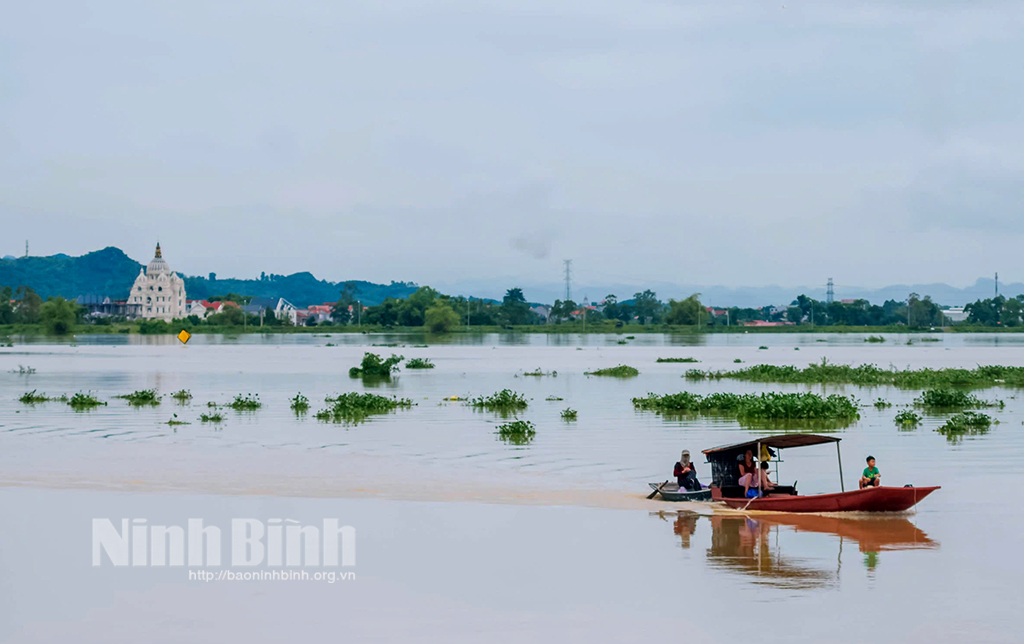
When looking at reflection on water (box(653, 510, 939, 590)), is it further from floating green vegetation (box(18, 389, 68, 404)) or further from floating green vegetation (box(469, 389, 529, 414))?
floating green vegetation (box(18, 389, 68, 404))

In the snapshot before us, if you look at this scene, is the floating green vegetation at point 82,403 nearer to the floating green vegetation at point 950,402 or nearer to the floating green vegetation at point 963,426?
the floating green vegetation at point 963,426

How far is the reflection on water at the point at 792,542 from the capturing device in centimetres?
1659

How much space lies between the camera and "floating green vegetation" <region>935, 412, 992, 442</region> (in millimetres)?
34625

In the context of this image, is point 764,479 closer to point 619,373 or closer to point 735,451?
point 735,451

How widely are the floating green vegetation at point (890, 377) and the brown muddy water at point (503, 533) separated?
17.7 m

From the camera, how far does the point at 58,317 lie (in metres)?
175

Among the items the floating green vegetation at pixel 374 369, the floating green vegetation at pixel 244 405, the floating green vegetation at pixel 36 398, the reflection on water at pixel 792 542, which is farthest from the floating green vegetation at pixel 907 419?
the floating green vegetation at pixel 36 398

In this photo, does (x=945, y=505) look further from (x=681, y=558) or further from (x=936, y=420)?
(x=936, y=420)

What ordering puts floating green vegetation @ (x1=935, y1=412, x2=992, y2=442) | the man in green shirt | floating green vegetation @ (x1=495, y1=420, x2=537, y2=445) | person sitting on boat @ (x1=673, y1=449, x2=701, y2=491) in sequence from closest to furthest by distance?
the man in green shirt, person sitting on boat @ (x1=673, y1=449, x2=701, y2=491), floating green vegetation @ (x1=495, y1=420, x2=537, y2=445), floating green vegetation @ (x1=935, y1=412, x2=992, y2=442)

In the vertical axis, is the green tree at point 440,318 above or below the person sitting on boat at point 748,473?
above

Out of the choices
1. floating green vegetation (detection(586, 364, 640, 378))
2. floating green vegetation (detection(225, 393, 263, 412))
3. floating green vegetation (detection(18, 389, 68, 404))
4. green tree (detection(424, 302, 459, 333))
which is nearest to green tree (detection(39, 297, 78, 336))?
green tree (detection(424, 302, 459, 333))

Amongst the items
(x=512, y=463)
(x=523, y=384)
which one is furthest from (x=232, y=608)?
(x=523, y=384)

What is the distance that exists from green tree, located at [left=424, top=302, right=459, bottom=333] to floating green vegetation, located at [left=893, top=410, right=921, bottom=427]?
14924cm

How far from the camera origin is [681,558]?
17672mm
